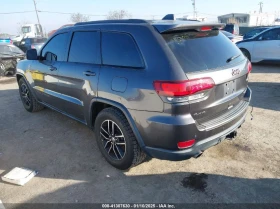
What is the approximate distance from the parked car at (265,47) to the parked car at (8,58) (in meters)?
9.67

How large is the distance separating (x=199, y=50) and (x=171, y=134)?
0.98 metres

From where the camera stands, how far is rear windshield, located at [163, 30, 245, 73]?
236 cm

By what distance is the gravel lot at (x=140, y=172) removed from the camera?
2.56 m

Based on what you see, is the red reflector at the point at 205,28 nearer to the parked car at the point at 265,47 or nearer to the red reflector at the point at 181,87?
the red reflector at the point at 181,87

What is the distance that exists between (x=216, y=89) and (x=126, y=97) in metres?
0.97

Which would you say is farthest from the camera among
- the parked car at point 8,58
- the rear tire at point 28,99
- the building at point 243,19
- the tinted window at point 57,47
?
the building at point 243,19

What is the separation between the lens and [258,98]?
5559 mm

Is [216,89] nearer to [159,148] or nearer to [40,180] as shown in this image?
[159,148]

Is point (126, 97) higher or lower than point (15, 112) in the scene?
higher

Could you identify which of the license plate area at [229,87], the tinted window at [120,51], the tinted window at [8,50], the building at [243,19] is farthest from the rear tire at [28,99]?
the building at [243,19]

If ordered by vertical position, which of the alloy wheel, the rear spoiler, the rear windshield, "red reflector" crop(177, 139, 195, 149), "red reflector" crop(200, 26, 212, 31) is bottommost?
the alloy wheel

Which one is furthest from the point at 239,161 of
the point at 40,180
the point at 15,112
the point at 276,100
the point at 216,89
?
the point at 15,112

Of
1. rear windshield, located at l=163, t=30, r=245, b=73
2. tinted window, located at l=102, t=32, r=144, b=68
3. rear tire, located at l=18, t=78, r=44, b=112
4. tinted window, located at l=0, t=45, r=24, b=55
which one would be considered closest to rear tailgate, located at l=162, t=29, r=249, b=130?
rear windshield, located at l=163, t=30, r=245, b=73

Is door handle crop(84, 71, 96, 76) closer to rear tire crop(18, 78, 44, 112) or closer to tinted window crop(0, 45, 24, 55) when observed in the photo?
rear tire crop(18, 78, 44, 112)
